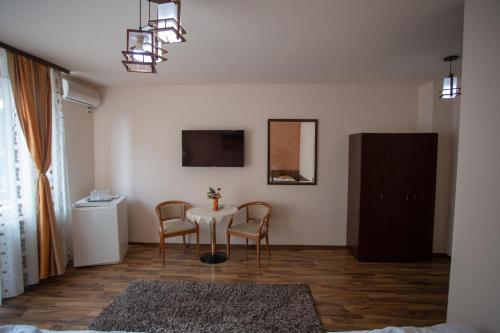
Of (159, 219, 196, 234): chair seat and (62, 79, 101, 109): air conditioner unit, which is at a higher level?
(62, 79, 101, 109): air conditioner unit

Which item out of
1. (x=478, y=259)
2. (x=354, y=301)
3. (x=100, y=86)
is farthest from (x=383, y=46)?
(x=100, y=86)

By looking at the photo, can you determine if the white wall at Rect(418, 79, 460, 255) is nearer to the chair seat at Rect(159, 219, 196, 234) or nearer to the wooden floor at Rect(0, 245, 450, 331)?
the wooden floor at Rect(0, 245, 450, 331)

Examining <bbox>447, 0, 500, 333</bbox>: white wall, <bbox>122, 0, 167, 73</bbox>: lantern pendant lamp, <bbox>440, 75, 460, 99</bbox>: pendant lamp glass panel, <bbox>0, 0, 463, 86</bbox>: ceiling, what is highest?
<bbox>0, 0, 463, 86</bbox>: ceiling

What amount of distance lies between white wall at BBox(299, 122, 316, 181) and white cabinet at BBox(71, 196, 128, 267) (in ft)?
9.22

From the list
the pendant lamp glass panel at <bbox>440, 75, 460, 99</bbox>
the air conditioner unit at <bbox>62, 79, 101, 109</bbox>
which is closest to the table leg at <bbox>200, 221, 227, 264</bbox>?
the air conditioner unit at <bbox>62, 79, 101, 109</bbox>

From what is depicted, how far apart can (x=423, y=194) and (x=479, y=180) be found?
214 centimetres

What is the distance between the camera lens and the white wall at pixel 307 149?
3.83 m

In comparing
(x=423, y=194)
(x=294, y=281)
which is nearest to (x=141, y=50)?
(x=294, y=281)

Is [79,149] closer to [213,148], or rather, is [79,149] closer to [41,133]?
[41,133]

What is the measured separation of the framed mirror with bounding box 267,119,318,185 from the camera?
3832 mm

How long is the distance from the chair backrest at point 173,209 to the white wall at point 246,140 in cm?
14

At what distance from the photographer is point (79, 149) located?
142 inches

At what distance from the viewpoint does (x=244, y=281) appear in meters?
2.95

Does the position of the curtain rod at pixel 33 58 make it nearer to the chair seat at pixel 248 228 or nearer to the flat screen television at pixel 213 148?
the flat screen television at pixel 213 148
